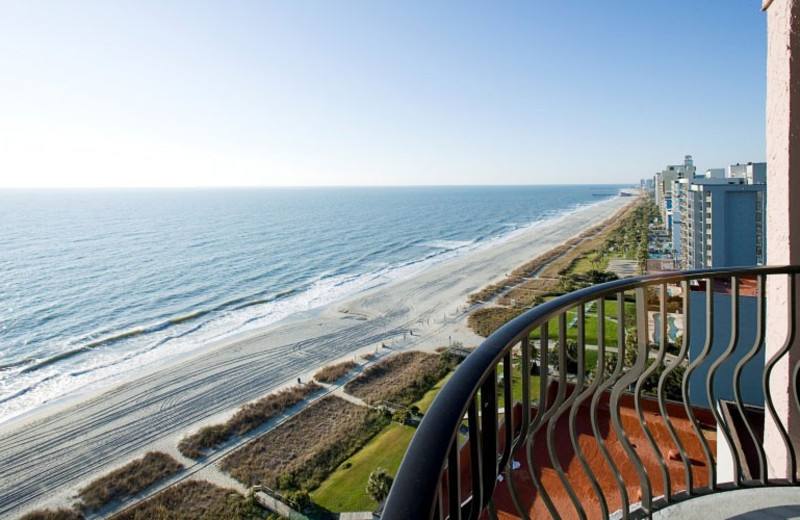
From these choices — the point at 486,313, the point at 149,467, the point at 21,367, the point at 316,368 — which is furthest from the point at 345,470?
the point at 21,367

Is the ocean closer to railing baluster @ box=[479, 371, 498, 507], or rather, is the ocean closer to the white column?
railing baluster @ box=[479, 371, 498, 507]

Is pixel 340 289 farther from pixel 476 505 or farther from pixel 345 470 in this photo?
pixel 476 505

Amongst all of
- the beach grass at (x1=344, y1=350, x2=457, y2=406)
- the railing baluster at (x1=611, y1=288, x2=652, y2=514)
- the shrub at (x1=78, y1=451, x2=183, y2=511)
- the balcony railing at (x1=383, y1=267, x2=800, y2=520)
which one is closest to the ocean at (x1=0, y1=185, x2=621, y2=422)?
the shrub at (x1=78, y1=451, x2=183, y2=511)

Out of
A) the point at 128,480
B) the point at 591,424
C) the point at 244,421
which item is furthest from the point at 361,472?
the point at 591,424

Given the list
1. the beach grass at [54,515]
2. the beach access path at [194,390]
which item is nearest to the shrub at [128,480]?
the beach grass at [54,515]

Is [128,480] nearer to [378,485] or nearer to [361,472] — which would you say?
[361,472]
